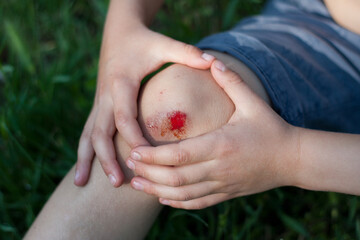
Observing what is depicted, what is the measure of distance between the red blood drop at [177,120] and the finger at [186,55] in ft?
0.42

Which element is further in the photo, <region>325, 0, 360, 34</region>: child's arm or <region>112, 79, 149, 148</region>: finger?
<region>325, 0, 360, 34</region>: child's arm

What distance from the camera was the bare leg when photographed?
85 centimetres

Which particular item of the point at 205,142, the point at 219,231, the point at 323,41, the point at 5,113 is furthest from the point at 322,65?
the point at 5,113

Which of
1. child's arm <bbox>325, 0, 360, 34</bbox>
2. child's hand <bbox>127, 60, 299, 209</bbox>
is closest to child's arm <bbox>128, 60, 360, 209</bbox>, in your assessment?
child's hand <bbox>127, 60, 299, 209</bbox>

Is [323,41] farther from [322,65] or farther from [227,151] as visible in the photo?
[227,151]

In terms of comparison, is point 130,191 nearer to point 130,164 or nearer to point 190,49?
point 130,164

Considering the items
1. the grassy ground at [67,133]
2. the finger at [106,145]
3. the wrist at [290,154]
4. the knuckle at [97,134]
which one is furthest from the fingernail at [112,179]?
the wrist at [290,154]

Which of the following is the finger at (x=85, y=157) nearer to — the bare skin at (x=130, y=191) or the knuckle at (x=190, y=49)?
A: the bare skin at (x=130, y=191)

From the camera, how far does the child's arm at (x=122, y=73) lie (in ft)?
2.85

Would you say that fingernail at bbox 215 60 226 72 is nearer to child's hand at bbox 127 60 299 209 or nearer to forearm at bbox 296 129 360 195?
child's hand at bbox 127 60 299 209

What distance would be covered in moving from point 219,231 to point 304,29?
62cm

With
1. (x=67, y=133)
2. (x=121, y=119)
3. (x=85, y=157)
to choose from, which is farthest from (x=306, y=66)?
(x=67, y=133)

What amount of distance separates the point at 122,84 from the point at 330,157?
0.51 meters

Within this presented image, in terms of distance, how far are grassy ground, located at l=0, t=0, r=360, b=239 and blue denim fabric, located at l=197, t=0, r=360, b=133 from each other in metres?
0.32
